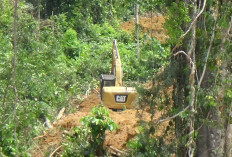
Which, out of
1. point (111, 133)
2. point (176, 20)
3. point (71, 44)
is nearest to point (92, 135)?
point (111, 133)

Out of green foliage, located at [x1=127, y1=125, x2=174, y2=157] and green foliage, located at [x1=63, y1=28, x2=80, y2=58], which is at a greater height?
green foliage, located at [x1=127, y1=125, x2=174, y2=157]

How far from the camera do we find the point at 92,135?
44.5 feet

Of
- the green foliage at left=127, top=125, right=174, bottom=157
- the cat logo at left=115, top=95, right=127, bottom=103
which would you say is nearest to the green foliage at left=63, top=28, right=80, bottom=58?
the cat logo at left=115, top=95, right=127, bottom=103

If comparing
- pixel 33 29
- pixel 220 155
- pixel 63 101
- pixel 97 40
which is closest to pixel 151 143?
pixel 220 155

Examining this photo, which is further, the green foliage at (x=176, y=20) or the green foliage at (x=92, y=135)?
the green foliage at (x=92, y=135)

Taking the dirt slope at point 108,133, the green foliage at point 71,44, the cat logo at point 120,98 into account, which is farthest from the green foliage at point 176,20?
the green foliage at point 71,44

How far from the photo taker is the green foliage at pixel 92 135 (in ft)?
44.3

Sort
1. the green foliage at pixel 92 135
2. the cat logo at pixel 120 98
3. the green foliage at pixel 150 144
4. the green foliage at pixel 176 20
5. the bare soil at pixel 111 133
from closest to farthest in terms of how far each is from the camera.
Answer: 1. the green foliage at pixel 176 20
2. the green foliage at pixel 150 144
3. the green foliage at pixel 92 135
4. the bare soil at pixel 111 133
5. the cat logo at pixel 120 98

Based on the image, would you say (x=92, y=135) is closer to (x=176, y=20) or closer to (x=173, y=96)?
(x=173, y=96)

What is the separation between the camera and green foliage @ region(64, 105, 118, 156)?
13500 millimetres

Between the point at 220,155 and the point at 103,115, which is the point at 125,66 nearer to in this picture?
the point at 103,115

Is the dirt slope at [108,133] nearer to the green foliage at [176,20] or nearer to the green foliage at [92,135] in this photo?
the green foliage at [92,135]

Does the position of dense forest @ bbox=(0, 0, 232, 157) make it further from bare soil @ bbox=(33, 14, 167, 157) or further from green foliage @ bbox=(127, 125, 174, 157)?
bare soil @ bbox=(33, 14, 167, 157)

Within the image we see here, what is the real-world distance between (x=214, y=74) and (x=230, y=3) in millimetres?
1410
